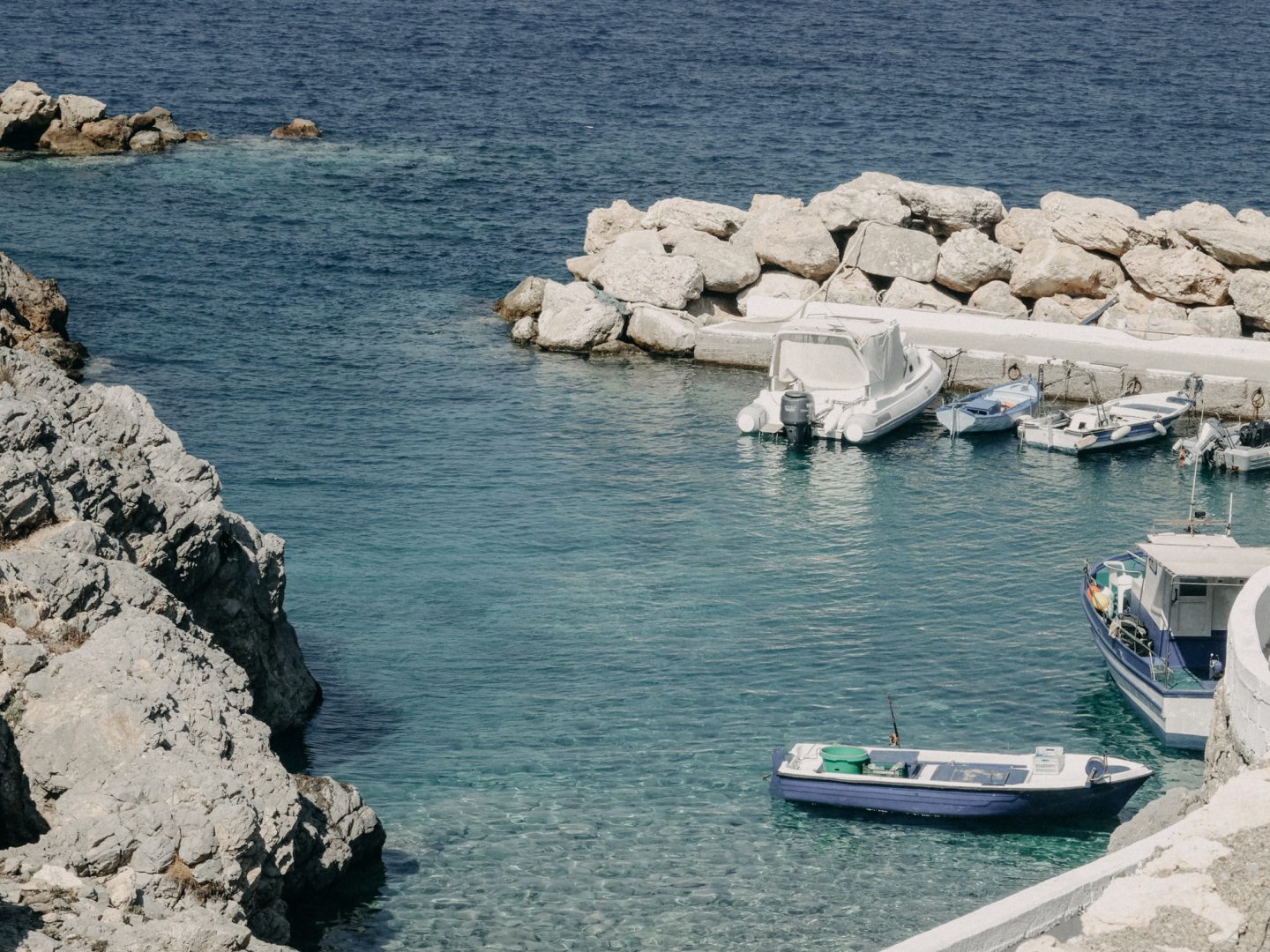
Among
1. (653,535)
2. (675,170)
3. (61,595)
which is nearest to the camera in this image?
(61,595)

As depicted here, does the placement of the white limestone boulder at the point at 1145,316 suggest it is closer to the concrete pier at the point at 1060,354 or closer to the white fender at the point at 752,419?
the concrete pier at the point at 1060,354

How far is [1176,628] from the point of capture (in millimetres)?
27672

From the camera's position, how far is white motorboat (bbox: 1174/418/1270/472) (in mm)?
40031

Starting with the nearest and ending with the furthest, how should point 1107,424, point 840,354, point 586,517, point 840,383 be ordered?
point 586,517
point 1107,424
point 840,354
point 840,383

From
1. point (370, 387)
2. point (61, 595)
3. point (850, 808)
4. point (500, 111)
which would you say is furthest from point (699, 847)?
point (500, 111)

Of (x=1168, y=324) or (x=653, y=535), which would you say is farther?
(x=1168, y=324)

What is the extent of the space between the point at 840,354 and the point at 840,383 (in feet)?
2.55

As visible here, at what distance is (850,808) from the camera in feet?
79.4

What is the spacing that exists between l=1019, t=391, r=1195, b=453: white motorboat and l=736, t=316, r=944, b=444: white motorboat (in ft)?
10.7

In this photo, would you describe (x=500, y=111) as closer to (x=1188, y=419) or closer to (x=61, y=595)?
(x=1188, y=419)

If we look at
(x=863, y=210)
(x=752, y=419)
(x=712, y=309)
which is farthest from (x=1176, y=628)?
(x=863, y=210)

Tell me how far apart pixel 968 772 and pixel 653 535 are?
40.6 ft

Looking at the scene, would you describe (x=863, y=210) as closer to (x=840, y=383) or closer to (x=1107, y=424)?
(x=840, y=383)

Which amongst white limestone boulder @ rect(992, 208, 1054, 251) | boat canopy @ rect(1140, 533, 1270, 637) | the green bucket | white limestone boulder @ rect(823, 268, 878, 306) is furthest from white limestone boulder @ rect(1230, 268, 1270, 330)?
the green bucket
